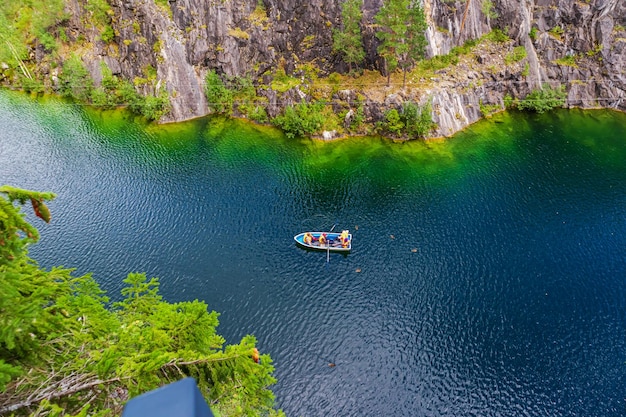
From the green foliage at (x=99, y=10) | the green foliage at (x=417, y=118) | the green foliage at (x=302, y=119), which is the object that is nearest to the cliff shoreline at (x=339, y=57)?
the green foliage at (x=302, y=119)

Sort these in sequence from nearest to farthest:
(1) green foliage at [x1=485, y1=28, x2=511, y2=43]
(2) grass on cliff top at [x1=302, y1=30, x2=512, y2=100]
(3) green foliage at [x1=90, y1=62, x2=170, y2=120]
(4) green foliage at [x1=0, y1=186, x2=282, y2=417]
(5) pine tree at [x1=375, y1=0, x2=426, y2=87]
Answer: (4) green foliage at [x1=0, y1=186, x2=282, y2=417], (5) pine tree at [x1=375, y1=0, x2=426, y2=87], (2) grass on cliff top at [x1=302, y1=30, x2=512, y2=100], (3) green foliage at [x1=90, y1=62, x2=170, y2=120], (1) green foliage at [x1=485, y1=28, x2=511, y2=43]

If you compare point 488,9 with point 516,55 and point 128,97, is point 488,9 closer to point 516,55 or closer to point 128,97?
point 516,55

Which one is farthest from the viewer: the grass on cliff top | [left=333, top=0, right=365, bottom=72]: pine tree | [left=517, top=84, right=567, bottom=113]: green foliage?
[left=517, top=84, right=567, bottom=113]: green foliage

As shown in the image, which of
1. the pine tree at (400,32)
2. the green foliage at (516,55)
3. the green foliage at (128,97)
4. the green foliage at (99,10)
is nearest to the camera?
the pine tree at (400,32)

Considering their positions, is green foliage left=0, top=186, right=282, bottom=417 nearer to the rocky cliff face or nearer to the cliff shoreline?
the cliff shoreline

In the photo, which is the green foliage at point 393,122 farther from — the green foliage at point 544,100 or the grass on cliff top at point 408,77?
the green foliage at point 544,100

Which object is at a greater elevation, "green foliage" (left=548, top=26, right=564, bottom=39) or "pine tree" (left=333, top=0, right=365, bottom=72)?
"pine tree" (left=333, top=0, right=365, bottom=72)

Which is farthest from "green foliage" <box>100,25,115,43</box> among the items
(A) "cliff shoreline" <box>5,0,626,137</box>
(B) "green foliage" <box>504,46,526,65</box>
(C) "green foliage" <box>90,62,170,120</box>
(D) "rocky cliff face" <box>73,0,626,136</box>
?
(B) "green foliage" <box>504,46,526,65</box>

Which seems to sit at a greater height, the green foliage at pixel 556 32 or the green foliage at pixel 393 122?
the green foliage at pixel 556 32

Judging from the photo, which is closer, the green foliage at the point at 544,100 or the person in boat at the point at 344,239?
the person in boat at the point at 344,239
